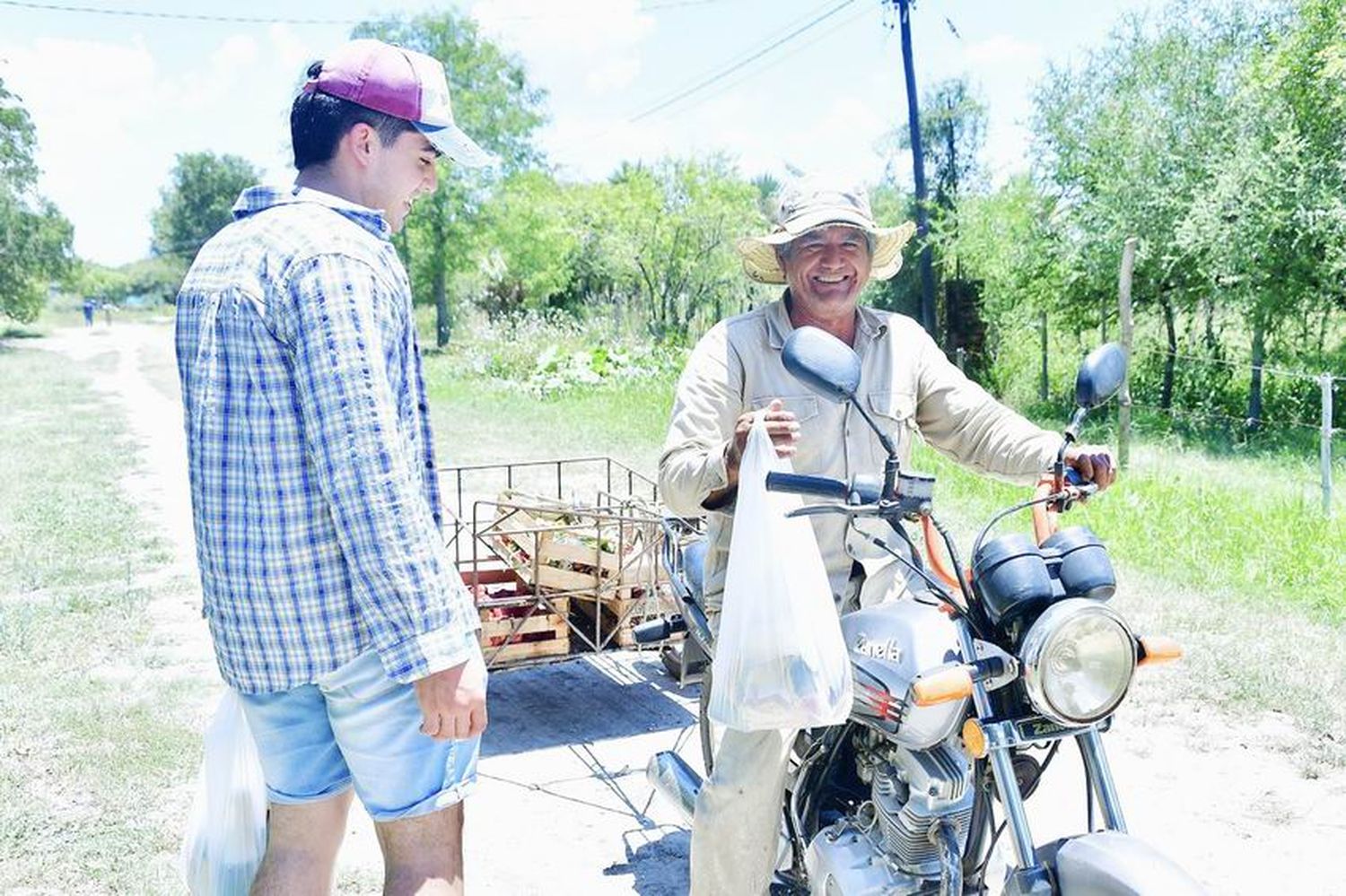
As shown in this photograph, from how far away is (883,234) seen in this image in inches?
122

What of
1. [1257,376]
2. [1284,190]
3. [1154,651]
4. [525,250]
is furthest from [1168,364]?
[525,250]

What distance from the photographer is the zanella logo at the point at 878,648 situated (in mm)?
2309

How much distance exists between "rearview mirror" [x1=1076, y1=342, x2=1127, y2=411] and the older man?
454 mm

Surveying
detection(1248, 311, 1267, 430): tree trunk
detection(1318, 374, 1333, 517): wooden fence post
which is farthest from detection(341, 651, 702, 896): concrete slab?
detection(1248, 311, 1267, 430): tree trunk

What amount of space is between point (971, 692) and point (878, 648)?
320mm

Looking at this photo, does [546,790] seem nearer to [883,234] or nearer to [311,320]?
[883,234]

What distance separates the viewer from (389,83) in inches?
82.4

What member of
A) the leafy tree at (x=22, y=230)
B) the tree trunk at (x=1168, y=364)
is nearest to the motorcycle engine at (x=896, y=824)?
the tree trunk at (x=1168, y=364)

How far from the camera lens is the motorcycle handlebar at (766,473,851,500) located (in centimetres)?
221

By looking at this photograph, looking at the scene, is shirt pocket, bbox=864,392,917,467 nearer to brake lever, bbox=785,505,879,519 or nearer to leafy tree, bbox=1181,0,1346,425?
brake lever, bbox=785,505,879,519

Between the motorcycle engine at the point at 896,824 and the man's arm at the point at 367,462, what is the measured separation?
40.1 inches

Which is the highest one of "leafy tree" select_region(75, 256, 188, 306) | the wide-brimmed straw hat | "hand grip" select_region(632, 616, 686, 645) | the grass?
"leafy tree" select_region(75, 256, 188, 306)

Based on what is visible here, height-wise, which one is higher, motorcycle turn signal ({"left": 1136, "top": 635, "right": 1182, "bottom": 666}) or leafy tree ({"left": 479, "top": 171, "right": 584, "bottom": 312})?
leafy tree ({"left": 479, "top": 171, "right": 584, "bottom": 312})

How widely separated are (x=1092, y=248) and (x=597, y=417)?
8.56 meters
